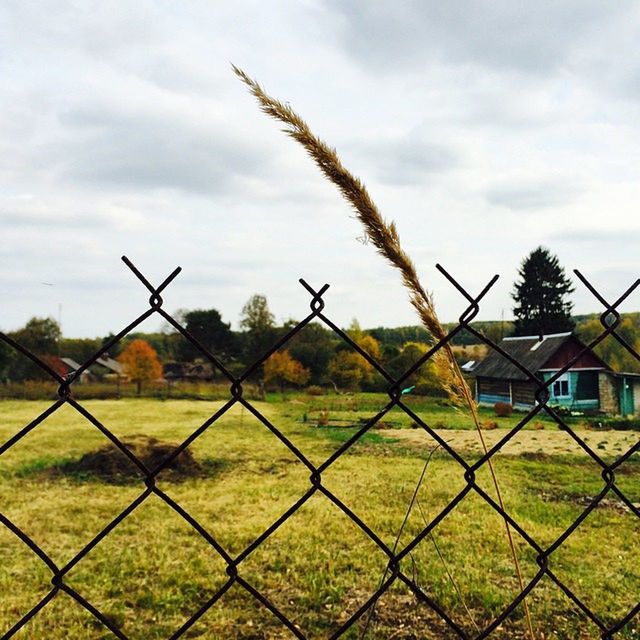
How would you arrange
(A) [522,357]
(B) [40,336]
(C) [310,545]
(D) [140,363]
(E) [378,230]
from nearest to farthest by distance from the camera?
(E) [378,230]
(C) [310,545]
(A) [522,357]
(B) [40,336]
(D) [140,363]

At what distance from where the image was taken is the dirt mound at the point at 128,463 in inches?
423

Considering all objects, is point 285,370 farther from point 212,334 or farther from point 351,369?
point 212,334

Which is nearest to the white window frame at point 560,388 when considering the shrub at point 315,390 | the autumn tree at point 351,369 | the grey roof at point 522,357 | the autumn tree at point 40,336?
the grey roof at point 522,357

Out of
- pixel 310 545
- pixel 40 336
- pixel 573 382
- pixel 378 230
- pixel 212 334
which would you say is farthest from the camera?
pixel 212 334

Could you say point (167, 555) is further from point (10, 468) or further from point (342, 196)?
point (10, 468)

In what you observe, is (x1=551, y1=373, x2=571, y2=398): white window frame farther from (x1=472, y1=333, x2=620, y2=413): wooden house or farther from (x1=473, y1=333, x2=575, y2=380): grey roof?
(x1=473, y1=333, x2=575, y2=380): grey roof

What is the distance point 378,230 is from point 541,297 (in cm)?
3812

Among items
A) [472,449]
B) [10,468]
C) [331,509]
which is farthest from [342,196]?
[472,449]

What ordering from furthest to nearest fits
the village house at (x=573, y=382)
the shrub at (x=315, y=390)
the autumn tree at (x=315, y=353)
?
the autumn tree at (x=315, y=353) < the shrub at (x=315, y=390) < the village house at (x=573, y=382)

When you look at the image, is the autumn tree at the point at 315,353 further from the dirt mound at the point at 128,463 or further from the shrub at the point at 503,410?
the dirt mound at the point at 128,463

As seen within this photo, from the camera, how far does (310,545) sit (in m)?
5.90

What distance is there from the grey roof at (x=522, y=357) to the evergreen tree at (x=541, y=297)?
9.26 m

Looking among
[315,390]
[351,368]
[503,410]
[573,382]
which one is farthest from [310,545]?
[315,390]

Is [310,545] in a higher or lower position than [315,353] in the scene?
lower
